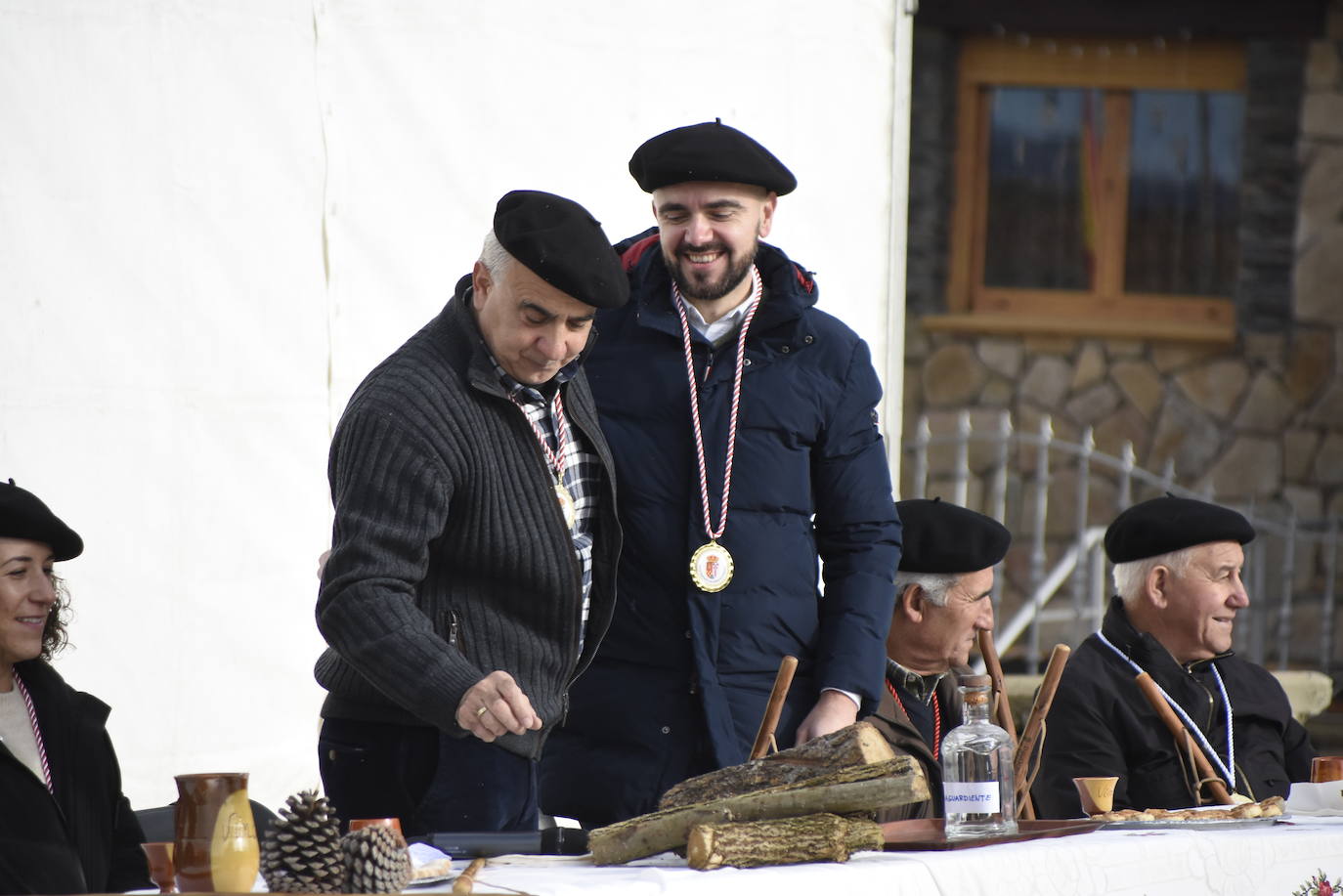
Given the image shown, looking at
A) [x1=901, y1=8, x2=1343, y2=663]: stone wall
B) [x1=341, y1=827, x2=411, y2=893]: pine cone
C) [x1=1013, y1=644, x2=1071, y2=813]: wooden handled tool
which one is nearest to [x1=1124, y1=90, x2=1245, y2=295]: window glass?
[x1=901, y1=8, x2=1343, y2=663]: stone wall

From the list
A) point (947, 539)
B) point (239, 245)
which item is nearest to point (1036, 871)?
point (947, 539)

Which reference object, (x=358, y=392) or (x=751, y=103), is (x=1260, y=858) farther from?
(x=751, y=103)

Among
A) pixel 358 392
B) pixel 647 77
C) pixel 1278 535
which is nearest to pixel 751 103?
pixel 647 77

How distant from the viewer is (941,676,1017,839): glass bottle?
251cm

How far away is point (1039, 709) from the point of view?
2.70m

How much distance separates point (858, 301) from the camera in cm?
448

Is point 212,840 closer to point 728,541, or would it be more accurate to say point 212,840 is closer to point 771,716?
point 771,716

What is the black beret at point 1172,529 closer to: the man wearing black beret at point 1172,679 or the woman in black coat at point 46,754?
the man wearing black beret at point 1172,679

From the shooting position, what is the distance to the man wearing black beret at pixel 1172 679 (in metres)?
3.78

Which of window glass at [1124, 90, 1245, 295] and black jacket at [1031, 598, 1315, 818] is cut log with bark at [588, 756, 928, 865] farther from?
window glass at [1124, 90, 1245, 295]

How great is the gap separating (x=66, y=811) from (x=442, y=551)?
76 centimetres

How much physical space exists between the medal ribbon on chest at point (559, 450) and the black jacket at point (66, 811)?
820 mm

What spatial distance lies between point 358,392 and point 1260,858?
142cm

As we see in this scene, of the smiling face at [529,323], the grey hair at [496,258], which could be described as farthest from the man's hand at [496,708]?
the grey hair at [496,258]
